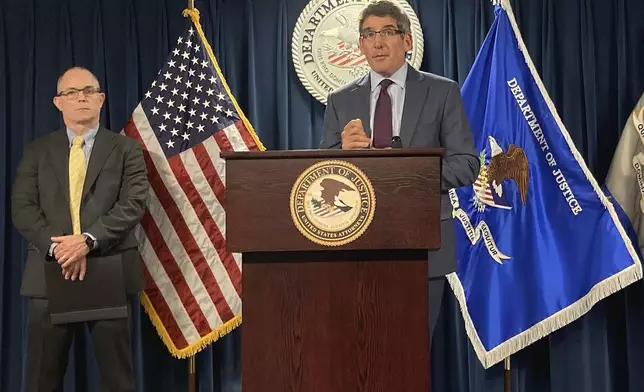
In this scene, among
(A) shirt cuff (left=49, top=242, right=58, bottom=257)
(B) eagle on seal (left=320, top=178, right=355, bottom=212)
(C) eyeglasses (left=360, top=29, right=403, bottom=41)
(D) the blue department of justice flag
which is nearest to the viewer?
(B) eagle on seal (left=320, top=178, right=355, bottom=212)

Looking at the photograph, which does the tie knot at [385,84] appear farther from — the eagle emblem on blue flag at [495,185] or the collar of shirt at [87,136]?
the collar of shirt at [87,136]

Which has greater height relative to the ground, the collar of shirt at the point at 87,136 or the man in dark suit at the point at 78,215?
the collar of shirt at the point at 87,136

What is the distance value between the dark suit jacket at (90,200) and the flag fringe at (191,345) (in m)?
0.32

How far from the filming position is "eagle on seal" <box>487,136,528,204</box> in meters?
3.61

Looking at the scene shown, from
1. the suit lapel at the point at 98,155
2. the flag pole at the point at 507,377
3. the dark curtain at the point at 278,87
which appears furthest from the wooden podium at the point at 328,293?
the dark curtain at the point at 278,87

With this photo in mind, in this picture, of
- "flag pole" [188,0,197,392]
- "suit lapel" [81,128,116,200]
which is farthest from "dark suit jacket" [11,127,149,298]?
"flag pole" [188,0,197,392]

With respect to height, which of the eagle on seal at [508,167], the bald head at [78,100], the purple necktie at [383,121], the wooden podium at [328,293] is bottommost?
the wooden podium at [328,293]

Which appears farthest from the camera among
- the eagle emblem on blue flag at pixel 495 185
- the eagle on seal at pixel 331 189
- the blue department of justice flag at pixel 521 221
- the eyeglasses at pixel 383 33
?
the eagle emblem on blue flag at pixel 495 185

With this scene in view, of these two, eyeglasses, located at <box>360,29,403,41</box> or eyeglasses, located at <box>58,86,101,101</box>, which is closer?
eyeglasses, located at <box>360,29,403,41</box>

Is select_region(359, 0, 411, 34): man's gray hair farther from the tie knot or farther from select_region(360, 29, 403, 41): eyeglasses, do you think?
the tie knot

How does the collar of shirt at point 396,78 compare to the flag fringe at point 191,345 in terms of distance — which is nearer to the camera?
the collar of shirt at point 396,78

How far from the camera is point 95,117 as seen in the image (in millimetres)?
3568

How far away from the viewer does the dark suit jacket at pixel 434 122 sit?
97.4 inches

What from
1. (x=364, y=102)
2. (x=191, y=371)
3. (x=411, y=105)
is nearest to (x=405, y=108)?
(x=411, y=105)
